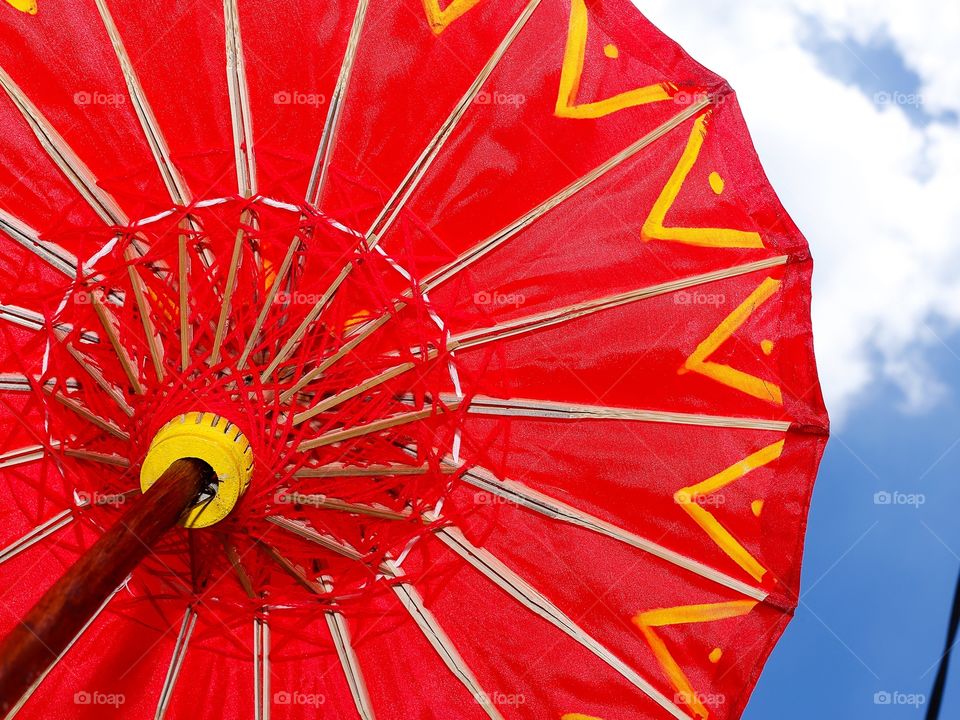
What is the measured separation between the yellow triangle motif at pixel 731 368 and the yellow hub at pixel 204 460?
1.73m

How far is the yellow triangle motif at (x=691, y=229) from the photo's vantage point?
3.54m

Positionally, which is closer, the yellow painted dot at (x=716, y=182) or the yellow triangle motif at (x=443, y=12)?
the yellow triangle motif at (x=443, y=12)

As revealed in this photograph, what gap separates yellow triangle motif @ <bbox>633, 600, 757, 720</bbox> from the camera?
3.68m

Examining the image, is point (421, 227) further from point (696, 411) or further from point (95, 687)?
point (95, 687)

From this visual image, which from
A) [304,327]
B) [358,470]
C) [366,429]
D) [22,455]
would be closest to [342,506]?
[358,470]

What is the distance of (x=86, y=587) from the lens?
2.37 m

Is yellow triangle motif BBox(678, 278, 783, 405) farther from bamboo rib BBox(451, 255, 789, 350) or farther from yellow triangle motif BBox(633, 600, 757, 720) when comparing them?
yellow triangle motif BBox(633, 600, 757, 720)

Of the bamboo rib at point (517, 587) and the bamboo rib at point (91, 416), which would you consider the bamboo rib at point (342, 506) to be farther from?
the bamboo rib at point (91, 416)

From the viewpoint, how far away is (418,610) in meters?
3.58

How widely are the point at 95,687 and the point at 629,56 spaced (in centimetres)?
327

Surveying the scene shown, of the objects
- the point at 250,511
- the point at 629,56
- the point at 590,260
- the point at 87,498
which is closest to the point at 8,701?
the point at 250,511

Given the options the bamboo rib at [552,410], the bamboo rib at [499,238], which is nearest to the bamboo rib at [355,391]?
the bamboo rib at [499,238]

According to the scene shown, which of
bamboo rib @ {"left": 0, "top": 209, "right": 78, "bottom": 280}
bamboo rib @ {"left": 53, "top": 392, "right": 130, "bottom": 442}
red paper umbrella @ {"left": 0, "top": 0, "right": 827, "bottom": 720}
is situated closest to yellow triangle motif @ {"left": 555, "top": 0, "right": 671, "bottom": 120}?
red paper umbrella @ {"left": 0, "top": 0, "right": 827, "bottom": 720}

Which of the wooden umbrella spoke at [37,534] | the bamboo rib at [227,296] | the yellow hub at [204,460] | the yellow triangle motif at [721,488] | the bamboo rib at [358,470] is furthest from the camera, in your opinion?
the yellow triangle motif at [721,488]
